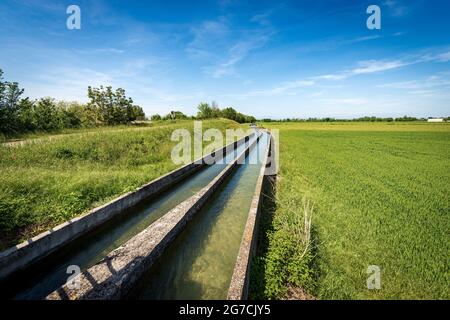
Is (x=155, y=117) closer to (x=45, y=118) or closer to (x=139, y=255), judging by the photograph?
(x=45, y=118)

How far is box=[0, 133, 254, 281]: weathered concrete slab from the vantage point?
3887mm

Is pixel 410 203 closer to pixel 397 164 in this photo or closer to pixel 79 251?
pixel 397 164

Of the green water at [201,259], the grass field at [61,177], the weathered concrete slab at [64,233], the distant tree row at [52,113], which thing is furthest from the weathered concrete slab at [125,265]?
the distant tree row at [52,113]

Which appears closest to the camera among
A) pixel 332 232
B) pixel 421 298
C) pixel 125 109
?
pixel 421 298

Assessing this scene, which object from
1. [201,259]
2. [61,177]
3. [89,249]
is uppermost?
[61,177]

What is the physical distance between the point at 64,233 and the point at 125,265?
1916 mm

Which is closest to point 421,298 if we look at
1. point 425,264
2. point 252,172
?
point 425,264

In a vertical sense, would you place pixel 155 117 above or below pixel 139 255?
above

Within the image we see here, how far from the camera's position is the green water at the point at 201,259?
3807mm

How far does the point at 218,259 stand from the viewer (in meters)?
4.65

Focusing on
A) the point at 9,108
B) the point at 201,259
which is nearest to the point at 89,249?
the point at 201,259

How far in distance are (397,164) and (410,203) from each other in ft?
24.5

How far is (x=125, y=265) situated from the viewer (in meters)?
3.94

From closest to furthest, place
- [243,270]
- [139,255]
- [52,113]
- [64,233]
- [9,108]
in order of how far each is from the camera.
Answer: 1. [243,270]
2. [139,255]
3. [64,233]
4. [9,108]
5. [52,113]
